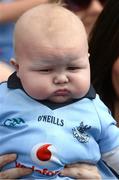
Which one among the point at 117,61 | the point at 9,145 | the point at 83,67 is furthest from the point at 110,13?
the point at 9,145

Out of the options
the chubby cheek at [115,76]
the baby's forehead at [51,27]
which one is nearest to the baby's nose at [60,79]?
the baby's forehead at [51,27]

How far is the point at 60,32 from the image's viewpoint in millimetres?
1802

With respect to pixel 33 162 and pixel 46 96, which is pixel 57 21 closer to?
pixel 46 96

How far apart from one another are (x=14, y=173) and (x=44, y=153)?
0.13 m

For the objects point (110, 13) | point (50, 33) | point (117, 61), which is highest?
point (50, 33)

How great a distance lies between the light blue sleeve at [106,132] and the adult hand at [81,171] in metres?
0.07

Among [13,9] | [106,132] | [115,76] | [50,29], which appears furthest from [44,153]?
[13,9]

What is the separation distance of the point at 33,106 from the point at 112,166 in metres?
0.35

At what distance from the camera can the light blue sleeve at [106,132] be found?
6.17 feet

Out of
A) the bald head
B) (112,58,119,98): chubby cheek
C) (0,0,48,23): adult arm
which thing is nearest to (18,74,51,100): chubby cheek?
the bald head

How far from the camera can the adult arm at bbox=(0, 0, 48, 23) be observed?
326 centimetres

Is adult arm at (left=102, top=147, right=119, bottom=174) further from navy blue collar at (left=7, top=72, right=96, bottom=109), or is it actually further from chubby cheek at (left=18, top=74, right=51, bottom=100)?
chubby cheek at (left=18, top=74, right=51, bottom=100)

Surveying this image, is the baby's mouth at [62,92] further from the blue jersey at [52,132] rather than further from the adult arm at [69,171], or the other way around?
the adult arm at [69,171]

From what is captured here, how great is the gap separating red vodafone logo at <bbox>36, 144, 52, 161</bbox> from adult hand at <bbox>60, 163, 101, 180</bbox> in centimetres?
8
